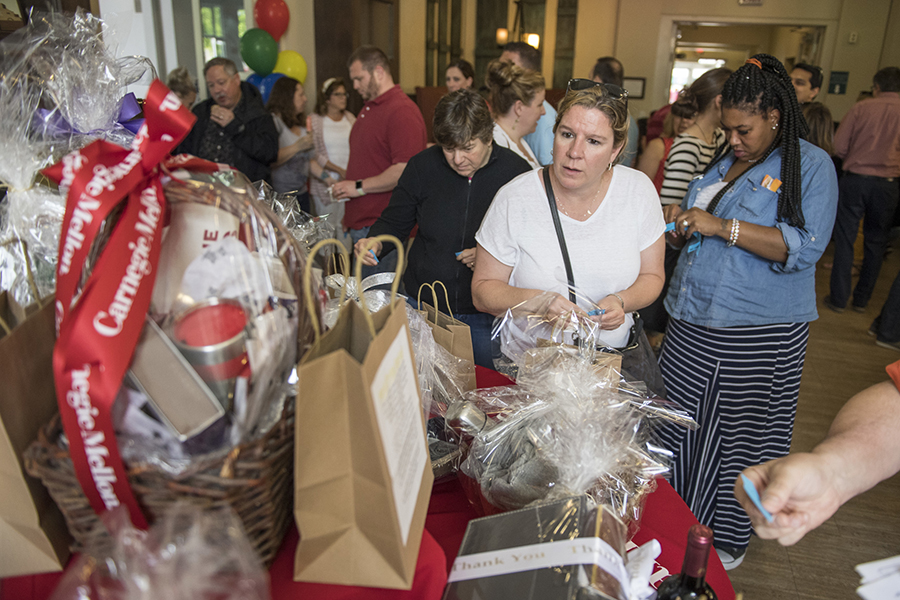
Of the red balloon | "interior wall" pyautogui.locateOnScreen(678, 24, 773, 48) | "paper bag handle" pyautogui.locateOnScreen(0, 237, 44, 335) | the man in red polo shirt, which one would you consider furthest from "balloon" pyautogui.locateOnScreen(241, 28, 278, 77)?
A: "interior wall" pyautogui.locateOnScreen(678, 24, 773, 48)

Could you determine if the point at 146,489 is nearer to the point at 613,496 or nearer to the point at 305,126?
the point at 613,496

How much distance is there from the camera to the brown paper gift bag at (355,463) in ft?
1.99

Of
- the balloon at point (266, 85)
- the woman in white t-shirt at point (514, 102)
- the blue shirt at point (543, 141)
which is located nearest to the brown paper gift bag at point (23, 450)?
the woman in white t-shirt at point (514, 102)

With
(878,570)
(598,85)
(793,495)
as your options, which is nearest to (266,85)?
(598,85)

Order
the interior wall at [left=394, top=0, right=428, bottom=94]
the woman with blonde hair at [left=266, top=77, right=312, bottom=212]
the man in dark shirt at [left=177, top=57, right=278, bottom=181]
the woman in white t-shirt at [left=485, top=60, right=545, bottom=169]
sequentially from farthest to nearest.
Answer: the interior wall at [left=394, top=0, right=428, bottom=94]
the woman with blonde hair at [left=266, top=77, right=312, bottom=212]
the man in dark shirt at [left=177, top=57, right=278, bottom=181]
the woman in white t-shirt at [left=485, top=60, right=545, bottom=169]

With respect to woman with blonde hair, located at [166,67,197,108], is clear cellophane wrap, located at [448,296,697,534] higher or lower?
lower

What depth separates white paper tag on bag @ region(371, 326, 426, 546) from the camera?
0.63 m

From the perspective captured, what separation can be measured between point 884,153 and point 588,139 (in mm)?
4543

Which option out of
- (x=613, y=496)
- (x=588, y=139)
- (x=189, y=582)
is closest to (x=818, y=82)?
(x=588, y=139)

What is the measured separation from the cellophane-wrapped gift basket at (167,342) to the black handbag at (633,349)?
1.07 m

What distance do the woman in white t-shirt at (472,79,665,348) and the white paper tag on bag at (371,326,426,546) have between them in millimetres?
881

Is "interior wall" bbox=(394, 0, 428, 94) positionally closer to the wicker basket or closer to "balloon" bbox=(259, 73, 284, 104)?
"balloon" bbox=(259, 73, 284, 104)

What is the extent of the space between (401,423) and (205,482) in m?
0.22

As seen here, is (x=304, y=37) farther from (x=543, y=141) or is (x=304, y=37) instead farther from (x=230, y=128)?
(x=543, y=141)
